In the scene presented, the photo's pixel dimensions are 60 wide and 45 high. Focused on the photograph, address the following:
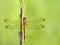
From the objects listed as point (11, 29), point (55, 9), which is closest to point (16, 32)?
point (11, 29)

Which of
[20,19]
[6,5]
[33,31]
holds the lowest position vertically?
[33,31]

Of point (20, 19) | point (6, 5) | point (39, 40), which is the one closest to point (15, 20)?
point (20, 19)

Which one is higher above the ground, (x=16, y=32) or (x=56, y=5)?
(x=56, y=5)

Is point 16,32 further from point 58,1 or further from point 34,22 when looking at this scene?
point 58,1

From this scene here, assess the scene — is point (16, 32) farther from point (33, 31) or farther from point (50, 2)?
point (50, 2)

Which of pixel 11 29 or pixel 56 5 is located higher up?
pixel 56 5

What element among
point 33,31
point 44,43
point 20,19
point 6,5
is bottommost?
point 44,43
